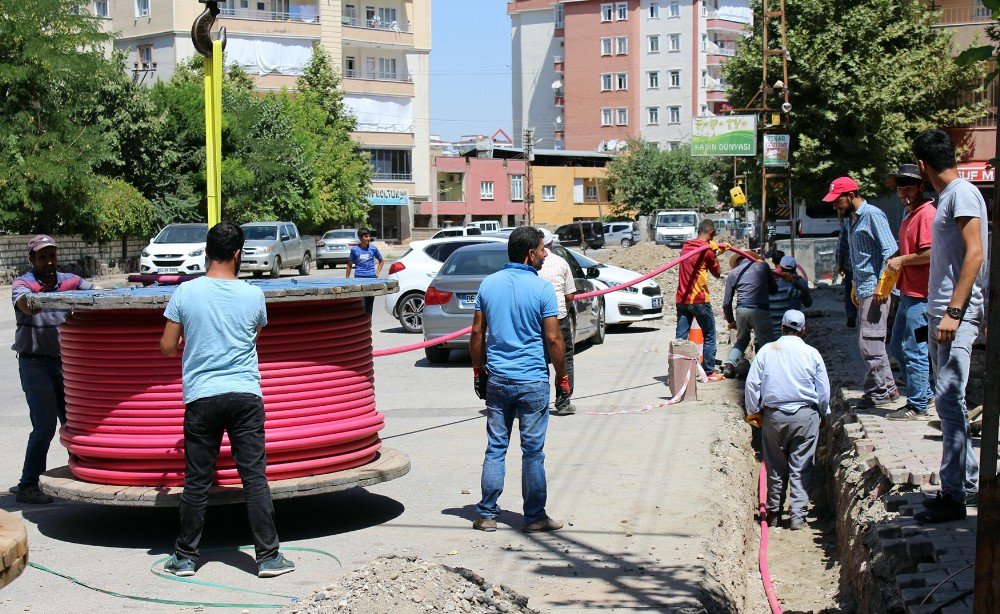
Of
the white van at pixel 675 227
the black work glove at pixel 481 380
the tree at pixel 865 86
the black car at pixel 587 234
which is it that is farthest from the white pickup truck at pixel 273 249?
the black work glove at pixel 481 380

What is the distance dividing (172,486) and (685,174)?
7649cm

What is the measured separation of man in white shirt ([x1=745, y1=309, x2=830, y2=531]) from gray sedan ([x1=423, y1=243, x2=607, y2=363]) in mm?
6544

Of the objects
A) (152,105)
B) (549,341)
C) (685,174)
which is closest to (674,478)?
(549,341)

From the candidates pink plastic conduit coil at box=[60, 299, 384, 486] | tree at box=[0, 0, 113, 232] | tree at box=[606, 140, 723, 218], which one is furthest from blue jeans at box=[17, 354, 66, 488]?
tree at box=[606, 140, 723, 218]

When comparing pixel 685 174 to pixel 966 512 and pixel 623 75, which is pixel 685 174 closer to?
pixel 623 75

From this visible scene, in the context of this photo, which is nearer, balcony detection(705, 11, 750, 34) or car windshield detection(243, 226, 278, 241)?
car windshield detection(243, 226, 278, 241)

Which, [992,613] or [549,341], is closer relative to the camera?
[992,613]

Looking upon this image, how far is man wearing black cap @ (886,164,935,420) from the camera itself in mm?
8469

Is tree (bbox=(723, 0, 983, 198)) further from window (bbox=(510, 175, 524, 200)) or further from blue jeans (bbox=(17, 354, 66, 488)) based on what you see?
window (bbox=(510, 175, 524, 200))

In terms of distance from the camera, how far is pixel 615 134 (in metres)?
99.5

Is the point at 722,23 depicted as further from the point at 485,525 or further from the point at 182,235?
the point at 485,525

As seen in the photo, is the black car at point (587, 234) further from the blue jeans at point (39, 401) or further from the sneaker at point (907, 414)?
the blue jeans at point (39, 401)

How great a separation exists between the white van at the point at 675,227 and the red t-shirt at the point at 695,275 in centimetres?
4463

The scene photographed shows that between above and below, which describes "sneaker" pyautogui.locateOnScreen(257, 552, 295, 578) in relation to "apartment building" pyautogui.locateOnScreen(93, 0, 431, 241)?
below
